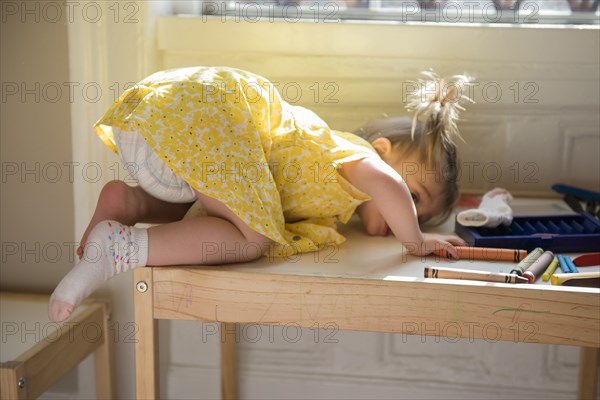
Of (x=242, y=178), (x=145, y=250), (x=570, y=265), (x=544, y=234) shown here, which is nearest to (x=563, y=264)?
(x=570, y=265)

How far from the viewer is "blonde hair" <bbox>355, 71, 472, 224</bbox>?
130 centimetres

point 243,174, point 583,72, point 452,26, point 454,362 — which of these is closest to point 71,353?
point 243,174

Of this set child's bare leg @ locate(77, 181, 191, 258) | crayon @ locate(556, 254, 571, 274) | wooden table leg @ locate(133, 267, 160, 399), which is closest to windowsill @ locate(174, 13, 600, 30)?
child's bare leg @ locate(77, 181, 191, 258)

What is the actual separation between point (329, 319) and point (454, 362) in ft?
2.48

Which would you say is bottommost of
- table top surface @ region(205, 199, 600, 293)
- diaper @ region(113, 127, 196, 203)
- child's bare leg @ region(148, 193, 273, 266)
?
table top surface @ region(205, 199, 600, 293)

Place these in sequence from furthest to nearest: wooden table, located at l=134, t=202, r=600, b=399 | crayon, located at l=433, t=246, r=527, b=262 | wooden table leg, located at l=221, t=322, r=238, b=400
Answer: wooden table leg, located at l=221, t=322, r=238, b=400 < crayon, located at l=433, t=246, r=527, b=262 < wooden table, located at l=134, t=202, r=600, b=399

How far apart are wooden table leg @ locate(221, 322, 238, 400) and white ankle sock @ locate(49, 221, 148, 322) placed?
23.6 inches

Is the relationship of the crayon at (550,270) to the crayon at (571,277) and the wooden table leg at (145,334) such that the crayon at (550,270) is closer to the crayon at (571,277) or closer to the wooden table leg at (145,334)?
the crayon at (571,277)

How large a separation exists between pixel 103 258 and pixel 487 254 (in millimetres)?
560

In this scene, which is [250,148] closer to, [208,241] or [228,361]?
[208,241]

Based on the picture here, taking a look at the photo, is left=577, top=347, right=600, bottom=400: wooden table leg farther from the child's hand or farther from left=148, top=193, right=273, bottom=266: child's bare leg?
left=148, top=193, right=273, bottom=266: child's bare leg

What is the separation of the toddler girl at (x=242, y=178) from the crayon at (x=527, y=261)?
4.3 inches

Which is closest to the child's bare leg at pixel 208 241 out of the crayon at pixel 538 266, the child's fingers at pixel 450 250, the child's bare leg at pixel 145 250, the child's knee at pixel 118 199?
the child's bare leg at pixel 145 250

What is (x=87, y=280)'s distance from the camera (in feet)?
3.40
